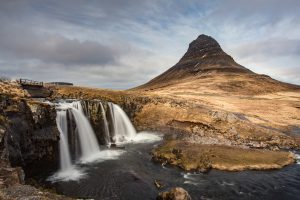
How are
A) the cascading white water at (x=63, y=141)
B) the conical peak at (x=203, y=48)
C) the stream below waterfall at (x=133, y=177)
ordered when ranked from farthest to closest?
the conical peak at (x=203, y=48) → the cascading white water at (x=63, y=141) → the stream below waterfall at (x=133, y=177)

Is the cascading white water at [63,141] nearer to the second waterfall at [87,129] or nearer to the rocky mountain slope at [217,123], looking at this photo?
the second waterfall at [87,129]

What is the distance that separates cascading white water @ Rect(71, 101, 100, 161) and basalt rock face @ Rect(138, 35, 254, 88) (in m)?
103

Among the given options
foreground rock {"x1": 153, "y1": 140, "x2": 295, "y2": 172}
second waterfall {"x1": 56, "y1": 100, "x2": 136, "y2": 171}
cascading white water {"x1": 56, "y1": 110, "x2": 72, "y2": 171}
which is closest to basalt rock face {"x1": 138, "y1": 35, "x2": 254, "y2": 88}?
second waterfall {"x1": 56, "y1": 100, "x2": 136, "y2": 171}

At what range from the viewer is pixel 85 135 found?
126 ft

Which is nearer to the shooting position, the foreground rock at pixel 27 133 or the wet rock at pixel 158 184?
the wet rock at pixel 158 184

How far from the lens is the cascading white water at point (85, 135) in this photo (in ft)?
121

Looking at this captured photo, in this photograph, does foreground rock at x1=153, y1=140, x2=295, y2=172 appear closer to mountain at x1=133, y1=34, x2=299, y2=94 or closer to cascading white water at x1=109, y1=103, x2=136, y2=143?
cascading white water at x1=109, y1=103, x2=136, y2=143

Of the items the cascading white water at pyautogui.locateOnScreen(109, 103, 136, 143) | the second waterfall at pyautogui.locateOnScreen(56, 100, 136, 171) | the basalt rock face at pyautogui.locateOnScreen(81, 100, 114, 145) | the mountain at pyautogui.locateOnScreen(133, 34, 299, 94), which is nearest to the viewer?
the second waterfall at pyautogui.locateOnScreen(56, 100, 136, 171)

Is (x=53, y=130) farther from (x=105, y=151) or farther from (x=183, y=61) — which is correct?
(x=183, y=61)

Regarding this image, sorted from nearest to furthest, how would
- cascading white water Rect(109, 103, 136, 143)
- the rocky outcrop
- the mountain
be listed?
the rocky outcrop → cascading white water Rect(109, 103, 136, 143) → the mountain

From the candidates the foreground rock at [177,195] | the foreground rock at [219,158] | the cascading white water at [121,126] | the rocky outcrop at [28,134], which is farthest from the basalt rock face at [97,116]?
the foreground rock at [177,195]

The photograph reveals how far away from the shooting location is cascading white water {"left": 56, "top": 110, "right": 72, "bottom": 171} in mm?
32156

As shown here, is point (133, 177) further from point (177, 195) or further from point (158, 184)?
point (177, 195)

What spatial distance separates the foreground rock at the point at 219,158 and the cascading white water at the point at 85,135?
8.12m
